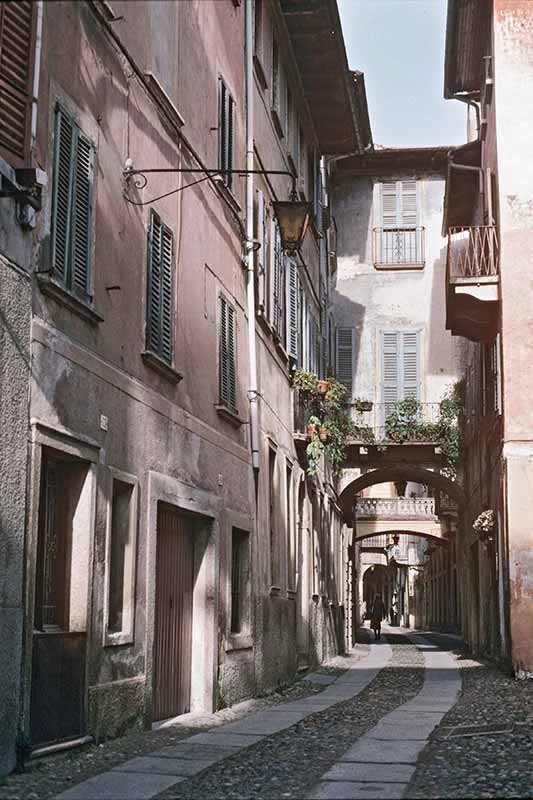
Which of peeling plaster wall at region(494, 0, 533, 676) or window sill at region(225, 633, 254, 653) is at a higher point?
peeling plaster wall at region(494, 0, 533, 676)

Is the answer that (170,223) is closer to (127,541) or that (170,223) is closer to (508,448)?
(127,541)

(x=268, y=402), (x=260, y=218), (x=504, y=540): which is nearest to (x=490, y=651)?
(x=504, y=540)

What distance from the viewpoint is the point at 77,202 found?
8617mm

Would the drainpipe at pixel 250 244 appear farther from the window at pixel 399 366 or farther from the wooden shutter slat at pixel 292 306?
the window at pixel 399 366

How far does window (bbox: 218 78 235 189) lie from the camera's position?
13.4m

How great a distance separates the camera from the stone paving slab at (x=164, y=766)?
7.51 meters

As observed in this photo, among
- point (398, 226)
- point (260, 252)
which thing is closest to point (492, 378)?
point (260, 252)

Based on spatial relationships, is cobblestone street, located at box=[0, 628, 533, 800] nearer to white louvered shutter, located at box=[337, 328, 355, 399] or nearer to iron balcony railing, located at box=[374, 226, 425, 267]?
white louvered shutter, located at box=[337, 328, 355, 399]

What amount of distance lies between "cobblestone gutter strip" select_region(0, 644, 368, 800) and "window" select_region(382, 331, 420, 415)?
1669 centimetres

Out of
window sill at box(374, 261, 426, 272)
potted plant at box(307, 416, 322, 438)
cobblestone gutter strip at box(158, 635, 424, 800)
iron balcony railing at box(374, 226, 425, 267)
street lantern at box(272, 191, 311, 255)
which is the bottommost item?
cobblestone gutter strip at box(158, 635, 424, 800)

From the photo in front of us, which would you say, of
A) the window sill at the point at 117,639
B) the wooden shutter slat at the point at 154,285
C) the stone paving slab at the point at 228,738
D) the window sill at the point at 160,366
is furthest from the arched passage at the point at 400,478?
the window sill at the point at 117,639

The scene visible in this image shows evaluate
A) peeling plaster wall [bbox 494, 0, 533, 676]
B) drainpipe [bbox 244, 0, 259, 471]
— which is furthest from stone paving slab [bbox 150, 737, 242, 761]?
peeling plaster wall [bbox 494, 0, 533, 676]

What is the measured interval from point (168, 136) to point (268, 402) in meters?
5.50

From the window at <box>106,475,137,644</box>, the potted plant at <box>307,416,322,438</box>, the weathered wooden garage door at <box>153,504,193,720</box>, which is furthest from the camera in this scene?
the potted plant at <box>307,416,322,438</box>
